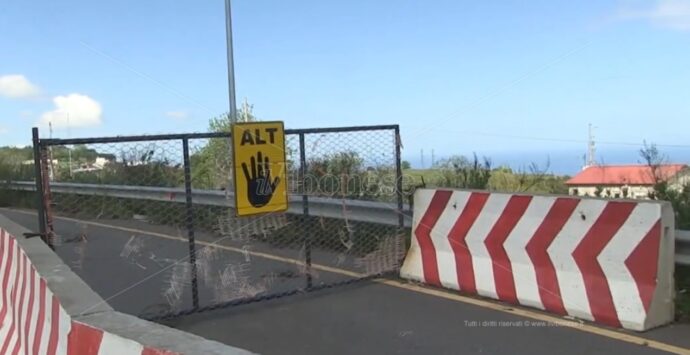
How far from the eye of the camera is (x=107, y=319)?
11.1 feet

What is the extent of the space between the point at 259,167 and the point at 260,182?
15 cm

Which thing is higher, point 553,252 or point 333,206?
point 333,206

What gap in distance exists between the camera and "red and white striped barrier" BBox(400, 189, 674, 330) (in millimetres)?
5727

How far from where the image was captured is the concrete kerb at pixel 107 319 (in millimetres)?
2684

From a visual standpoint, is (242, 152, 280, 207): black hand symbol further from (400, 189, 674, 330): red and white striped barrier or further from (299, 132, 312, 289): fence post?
(400, 189, 674, 330): red and white striped barrier

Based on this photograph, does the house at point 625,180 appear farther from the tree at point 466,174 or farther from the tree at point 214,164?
the tree at point 214,164

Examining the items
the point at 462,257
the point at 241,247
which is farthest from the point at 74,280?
the point at 241,247

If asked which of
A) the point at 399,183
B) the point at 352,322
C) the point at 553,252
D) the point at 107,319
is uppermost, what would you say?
the point at 399,183

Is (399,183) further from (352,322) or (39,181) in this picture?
(39,181)

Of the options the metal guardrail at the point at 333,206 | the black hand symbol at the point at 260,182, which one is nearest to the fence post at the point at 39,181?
the black hand symbol at the point at 260,182

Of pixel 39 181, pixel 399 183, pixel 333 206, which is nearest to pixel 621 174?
pixel 399 183

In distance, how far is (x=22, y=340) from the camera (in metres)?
4.58

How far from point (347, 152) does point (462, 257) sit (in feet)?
7.76

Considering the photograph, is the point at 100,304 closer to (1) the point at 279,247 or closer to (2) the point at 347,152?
(2) the point at 347,152
